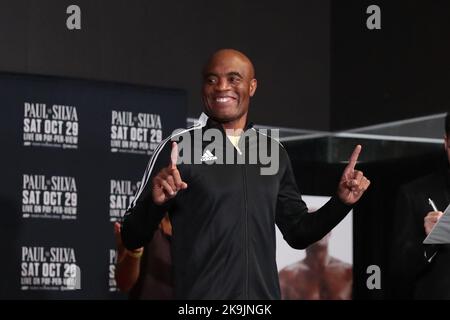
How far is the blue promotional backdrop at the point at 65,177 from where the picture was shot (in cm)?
520

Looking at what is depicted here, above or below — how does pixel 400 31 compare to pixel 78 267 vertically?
above

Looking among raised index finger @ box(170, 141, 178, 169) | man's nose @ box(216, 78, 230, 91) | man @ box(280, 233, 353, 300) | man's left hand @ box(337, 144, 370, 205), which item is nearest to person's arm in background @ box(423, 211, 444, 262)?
man's left hand @ box(337, 144, 370, 205)

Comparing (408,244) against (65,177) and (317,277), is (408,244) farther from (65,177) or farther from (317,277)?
(317,277)

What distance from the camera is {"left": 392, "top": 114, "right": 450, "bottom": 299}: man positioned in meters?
3.43

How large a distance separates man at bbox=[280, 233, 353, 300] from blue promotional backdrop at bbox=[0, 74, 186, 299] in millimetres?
1185

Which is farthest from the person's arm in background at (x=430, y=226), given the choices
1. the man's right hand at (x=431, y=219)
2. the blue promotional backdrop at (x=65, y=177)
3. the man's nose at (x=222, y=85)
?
the blue promotional backdrop at (x=65, y=177)

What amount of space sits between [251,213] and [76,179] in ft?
8.70

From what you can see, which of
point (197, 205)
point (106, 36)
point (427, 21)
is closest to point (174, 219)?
point (197, 205)

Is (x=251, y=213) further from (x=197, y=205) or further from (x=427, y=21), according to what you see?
(x=427, y=21)

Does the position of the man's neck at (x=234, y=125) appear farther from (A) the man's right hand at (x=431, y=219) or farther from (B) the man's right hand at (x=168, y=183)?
(A) the man's right hand at (x=431, y=219)

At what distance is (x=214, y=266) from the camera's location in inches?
113

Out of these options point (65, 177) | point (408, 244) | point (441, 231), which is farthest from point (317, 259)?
point (441, 231)

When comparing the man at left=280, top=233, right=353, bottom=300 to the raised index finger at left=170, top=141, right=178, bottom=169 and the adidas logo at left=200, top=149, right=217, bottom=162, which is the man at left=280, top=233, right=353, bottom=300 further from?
the raised index finger at left=170, top=141, right=178, bottom=169

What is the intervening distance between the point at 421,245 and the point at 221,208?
0.95 m
